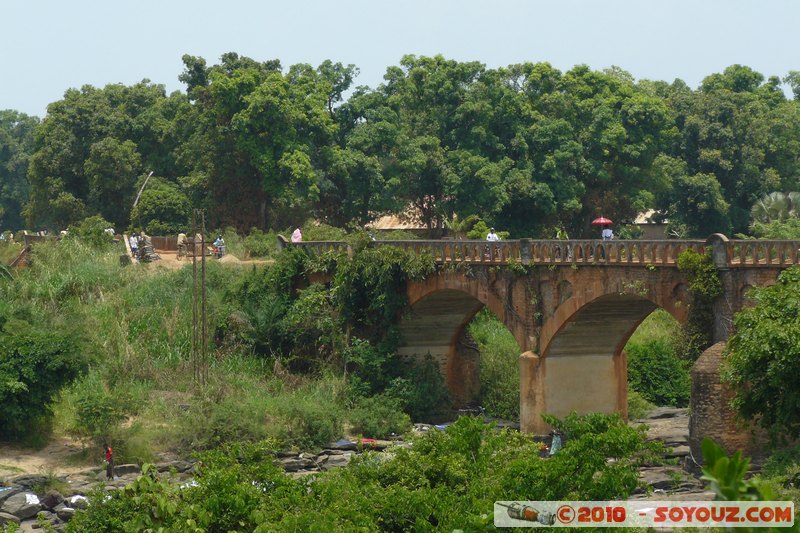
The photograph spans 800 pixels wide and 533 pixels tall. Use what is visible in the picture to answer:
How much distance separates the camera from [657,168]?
6262 cm

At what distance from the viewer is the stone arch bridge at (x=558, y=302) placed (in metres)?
37.3

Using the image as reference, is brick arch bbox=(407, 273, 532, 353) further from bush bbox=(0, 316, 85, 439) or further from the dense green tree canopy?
the dense green tree canopy

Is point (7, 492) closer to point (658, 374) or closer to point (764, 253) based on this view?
point (764, 253)

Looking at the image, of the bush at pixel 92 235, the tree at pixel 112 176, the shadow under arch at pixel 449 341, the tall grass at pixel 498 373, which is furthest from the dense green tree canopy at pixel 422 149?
the shadow under arch at pixel 449 341

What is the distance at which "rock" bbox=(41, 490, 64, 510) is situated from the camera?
34.2 meters

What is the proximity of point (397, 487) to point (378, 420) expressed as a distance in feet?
53.1

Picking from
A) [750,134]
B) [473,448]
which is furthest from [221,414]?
[750,134]

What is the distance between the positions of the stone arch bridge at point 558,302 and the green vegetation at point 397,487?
33.3ft

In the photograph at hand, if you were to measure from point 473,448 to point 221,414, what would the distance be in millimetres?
13305

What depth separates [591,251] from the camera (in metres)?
39.0

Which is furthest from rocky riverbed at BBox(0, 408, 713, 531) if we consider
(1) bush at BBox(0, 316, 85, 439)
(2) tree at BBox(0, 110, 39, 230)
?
(2) tree at BBox(0, 110, 39, 230)

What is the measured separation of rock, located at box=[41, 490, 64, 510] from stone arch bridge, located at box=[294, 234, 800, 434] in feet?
44.3

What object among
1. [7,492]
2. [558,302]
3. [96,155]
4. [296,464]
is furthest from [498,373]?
[96,155]

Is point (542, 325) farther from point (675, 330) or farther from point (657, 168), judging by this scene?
point (657, 168)
